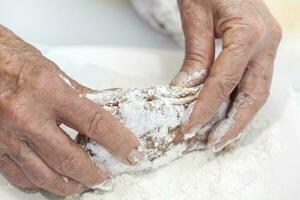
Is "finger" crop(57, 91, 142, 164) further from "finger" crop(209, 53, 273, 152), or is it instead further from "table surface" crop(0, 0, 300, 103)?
"table surface" crop(0, 0, 300, 103)

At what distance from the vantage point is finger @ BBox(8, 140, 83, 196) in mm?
618

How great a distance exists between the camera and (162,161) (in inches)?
28.3

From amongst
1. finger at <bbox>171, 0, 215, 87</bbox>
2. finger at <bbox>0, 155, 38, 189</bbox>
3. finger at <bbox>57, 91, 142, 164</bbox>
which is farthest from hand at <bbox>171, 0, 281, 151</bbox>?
finger at <bbox>0, 155, 38, 189</bbox>

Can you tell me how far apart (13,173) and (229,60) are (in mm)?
325

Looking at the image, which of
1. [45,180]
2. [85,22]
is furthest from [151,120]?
[85,22]

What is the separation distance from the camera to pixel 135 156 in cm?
66

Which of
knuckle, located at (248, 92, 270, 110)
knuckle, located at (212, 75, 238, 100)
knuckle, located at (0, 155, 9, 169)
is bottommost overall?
knuckle, located at (248, 92, 270, 110)

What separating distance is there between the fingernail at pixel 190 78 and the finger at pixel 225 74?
2 centimetres

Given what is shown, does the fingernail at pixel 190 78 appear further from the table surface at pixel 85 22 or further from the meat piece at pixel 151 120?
the table surface at pixel 85 22

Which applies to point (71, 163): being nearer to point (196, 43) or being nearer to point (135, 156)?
point (135, 156)

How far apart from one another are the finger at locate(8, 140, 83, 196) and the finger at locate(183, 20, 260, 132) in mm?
174

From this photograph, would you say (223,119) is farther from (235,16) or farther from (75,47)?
(75,47)

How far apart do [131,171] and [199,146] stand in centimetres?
11

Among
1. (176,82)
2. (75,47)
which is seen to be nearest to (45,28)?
(75,47)
